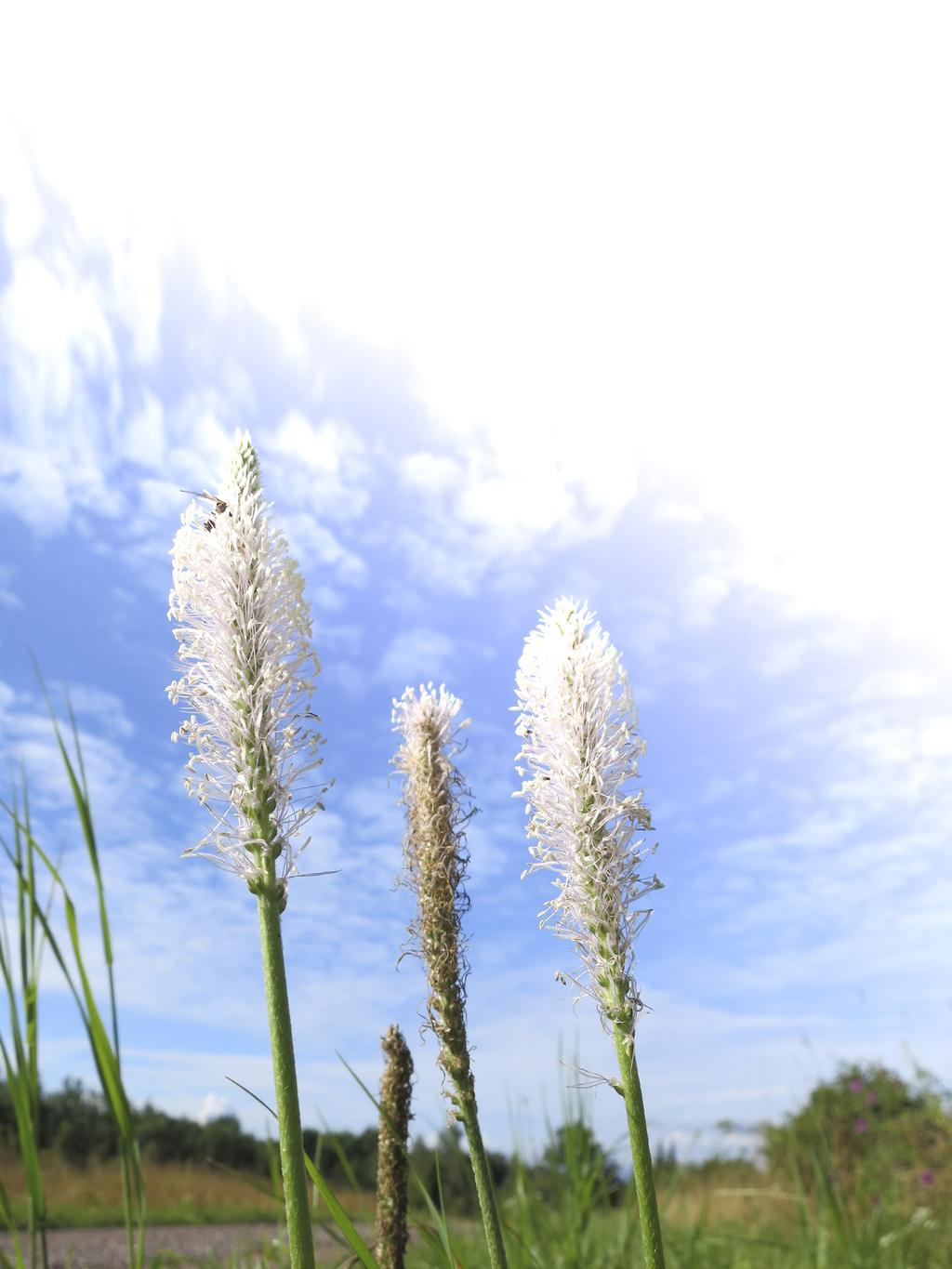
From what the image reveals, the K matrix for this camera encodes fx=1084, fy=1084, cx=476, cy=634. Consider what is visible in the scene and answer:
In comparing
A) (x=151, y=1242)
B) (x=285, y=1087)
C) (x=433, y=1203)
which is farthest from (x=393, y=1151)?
(x=151, y=1242)

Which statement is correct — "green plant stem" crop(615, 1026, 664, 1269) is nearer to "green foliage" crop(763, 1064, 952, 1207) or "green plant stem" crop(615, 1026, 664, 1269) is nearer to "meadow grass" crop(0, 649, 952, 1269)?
"meadow grass" crop(0, 649, 952, 1269)

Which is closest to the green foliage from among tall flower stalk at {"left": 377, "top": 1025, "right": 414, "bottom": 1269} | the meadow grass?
the meadow grass

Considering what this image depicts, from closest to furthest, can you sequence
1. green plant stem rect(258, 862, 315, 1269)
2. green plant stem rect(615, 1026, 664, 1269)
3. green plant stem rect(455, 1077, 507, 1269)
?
1. green plant stem rect(258, 862, 315, 1269)
2. green plant stem rect(615, 1026, 664, 1269)
3. green plant stem rect(455, 1077, 507, 1269)

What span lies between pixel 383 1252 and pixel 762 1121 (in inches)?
803

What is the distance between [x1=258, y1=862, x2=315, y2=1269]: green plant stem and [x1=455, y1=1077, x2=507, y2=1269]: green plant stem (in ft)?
2.31

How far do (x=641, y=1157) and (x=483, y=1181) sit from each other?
53 cm

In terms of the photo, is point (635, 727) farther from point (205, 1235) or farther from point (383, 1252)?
point (205, 1235)

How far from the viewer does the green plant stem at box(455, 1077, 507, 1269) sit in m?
3.19

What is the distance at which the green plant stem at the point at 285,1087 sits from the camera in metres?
2.65

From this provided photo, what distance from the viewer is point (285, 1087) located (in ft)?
8.89

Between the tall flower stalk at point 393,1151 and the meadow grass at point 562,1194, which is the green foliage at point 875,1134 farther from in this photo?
the tall flower stalk at point 393,1151

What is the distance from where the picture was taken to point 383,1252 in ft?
12.8

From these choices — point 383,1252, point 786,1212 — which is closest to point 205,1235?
point 786,1212

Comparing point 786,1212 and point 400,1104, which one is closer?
point 400,1104
